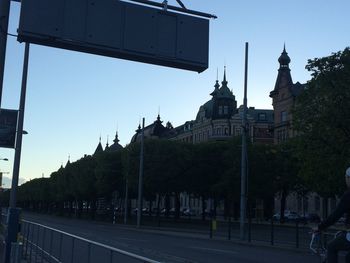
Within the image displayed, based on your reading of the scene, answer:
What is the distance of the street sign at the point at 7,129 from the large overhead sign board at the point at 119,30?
4365mm

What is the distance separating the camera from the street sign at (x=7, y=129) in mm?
13766

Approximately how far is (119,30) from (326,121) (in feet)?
76.5

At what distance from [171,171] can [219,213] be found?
49.3m

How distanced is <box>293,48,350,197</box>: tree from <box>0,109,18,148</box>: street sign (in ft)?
68.5

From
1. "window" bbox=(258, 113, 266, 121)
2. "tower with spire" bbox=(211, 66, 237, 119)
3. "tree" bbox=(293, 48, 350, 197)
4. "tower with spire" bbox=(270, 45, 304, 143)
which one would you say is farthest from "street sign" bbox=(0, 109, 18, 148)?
"window" bbox=(258, 113, 266, 121)

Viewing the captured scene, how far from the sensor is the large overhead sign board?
32.3 feet

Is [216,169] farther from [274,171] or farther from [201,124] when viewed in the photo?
[201,124]

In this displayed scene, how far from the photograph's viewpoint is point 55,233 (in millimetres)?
14914

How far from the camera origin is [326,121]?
1251 inches

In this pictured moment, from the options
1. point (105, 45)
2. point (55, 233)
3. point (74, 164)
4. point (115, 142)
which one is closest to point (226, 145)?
point (74, 164)

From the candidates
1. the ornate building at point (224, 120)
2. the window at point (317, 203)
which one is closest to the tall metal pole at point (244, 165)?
the window at point (317, 203)

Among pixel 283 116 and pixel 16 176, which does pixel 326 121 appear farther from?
pixel 283 116

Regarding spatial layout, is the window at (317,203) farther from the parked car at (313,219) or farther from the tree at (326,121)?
the tree at (326,121)

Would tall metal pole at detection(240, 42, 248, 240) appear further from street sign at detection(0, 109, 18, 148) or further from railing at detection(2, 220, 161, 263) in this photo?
street sign at detection(0, 109, 18, 148)
